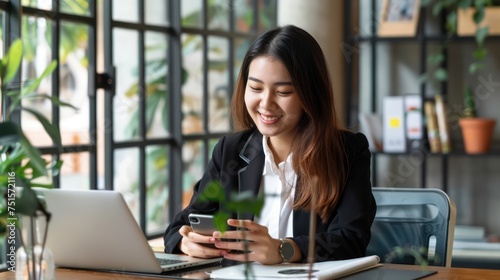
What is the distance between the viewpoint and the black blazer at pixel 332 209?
2.20m

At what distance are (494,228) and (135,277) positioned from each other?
3.06 metres

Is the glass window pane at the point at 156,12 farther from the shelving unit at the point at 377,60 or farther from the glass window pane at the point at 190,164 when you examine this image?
the shelving unit at the point at 377,60

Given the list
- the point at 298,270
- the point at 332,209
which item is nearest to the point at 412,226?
the point at 332,209

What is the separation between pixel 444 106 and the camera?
4453 mm

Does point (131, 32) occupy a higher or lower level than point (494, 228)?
higher

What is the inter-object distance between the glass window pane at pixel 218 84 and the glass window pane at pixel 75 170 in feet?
3.46

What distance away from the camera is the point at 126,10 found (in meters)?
3.85

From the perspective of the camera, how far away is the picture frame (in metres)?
4.49

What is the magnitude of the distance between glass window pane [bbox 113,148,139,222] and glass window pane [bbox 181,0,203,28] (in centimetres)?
76

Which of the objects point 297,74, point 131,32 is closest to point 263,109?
point 297,74

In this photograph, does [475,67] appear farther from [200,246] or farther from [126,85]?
[200,246]

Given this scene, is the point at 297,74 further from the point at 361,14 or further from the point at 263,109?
the point at 361,14

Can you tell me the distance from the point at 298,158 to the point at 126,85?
66.9 inches

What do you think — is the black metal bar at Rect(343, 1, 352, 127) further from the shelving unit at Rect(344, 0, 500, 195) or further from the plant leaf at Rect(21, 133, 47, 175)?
the plant leaf at Rect(21, 133, 47, 175)
